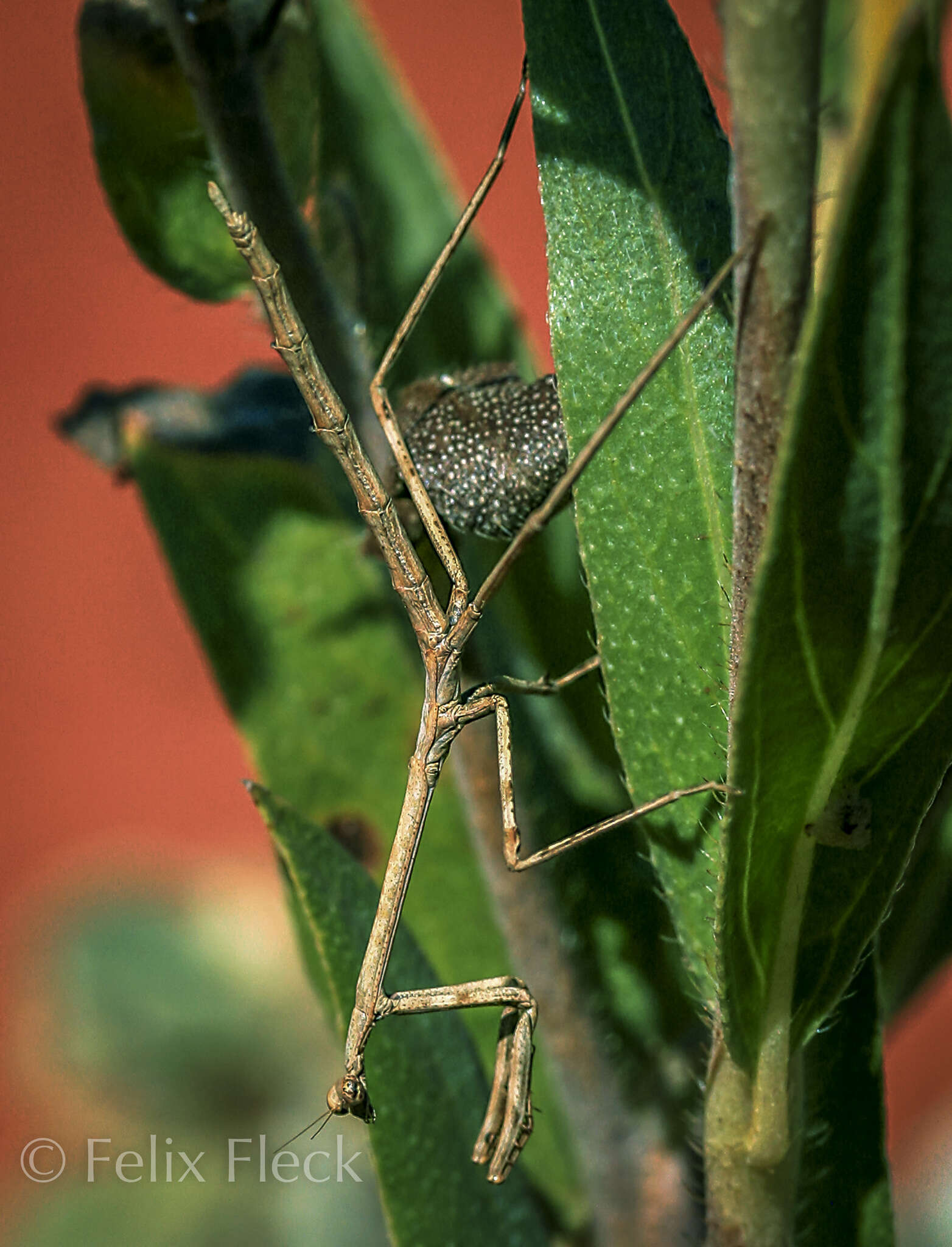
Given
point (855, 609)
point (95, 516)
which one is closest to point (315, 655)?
point (855, 609)

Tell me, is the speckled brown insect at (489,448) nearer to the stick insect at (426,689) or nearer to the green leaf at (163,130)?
the stick insect at (426,689)

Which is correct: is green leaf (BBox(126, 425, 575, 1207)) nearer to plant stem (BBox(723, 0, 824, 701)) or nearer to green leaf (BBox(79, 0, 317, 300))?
green leaf (BBox(79, 0, 317, 300))

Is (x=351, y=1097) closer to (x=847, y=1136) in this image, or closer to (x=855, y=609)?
(x=847, y=1136)

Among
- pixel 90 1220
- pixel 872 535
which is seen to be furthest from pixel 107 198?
pixel 90 1220

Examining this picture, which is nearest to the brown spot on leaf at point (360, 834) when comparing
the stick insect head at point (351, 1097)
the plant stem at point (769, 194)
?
the stick insect head at point (351, 1097)

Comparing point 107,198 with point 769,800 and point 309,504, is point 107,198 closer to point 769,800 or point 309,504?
point 309,504

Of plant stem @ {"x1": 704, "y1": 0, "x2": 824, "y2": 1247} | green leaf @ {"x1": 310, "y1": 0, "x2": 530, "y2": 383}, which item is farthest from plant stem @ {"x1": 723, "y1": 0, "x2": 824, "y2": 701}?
green leaf @ {"x1": 310, "y1": 0, "x2": 530, "y2": 383}
